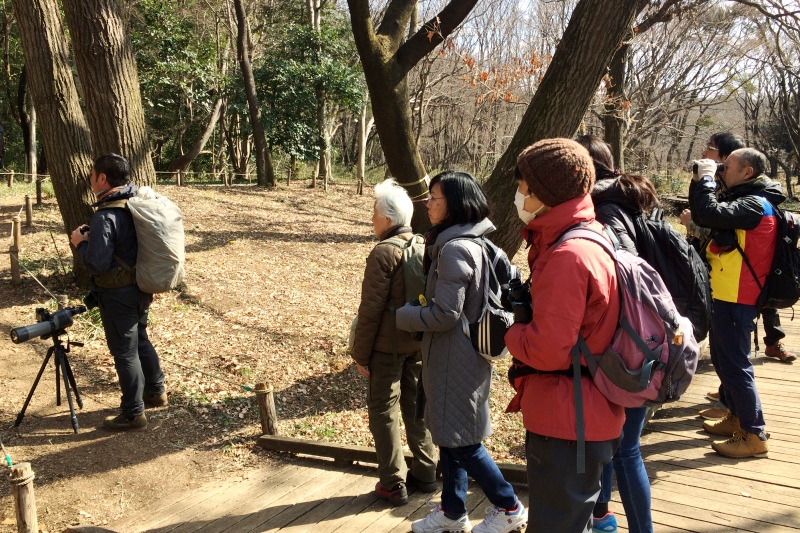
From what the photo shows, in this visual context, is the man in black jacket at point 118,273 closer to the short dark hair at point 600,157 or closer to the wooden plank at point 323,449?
the wooden plank at point 323,449

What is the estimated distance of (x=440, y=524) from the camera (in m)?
3.32

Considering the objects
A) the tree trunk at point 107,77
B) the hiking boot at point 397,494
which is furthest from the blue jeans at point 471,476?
the tree trunk at point 107,77

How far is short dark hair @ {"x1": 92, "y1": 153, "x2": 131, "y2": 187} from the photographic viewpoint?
181 inches

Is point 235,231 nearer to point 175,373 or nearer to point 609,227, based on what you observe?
point 175,373

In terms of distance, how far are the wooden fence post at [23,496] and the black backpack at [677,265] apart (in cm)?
335

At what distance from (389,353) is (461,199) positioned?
1.04m

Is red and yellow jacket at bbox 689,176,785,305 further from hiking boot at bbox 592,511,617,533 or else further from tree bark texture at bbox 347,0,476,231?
tree bark texture at bbox 347,0,476,231

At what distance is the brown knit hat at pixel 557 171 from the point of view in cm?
236

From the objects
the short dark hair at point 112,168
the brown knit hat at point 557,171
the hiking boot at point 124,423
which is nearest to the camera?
the brown knit hat at point 557,171

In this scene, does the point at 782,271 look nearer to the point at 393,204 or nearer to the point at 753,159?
the point at 753,159

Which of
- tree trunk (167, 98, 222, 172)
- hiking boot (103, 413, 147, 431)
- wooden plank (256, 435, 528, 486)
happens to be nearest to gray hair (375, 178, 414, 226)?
wooden plank (256, 435, 528, 486)

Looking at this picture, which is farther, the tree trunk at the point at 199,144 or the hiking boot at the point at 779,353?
the tree trunk at the point at 199,144

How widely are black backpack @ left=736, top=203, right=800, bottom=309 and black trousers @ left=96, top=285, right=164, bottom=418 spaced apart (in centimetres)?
431

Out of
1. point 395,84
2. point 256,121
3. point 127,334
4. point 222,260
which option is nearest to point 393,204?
point 127,334
